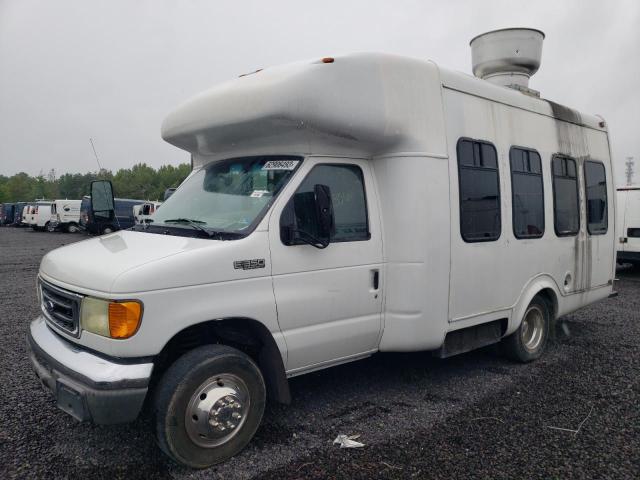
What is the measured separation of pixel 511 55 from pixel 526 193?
1.94 meters

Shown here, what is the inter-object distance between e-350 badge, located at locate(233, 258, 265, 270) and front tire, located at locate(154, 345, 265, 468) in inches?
22.8

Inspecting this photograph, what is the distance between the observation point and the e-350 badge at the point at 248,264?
360 centimetres

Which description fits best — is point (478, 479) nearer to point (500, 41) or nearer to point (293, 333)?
point (293, 333)

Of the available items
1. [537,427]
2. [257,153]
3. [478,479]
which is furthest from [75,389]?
[537,427]

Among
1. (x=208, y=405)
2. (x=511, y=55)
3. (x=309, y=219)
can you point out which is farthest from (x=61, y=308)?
(x=511, y=55)

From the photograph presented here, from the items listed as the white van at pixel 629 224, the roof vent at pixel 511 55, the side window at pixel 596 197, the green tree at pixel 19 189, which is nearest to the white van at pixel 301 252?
the roof vent at pixel 511 55

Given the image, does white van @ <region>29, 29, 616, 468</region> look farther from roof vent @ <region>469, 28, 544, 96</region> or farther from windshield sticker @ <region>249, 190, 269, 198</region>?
roof vent @ <region>469, 28, 544, 96</region>

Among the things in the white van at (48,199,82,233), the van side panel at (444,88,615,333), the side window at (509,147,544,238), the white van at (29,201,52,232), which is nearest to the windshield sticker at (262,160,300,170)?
the van side panel at (444,88,615,333)

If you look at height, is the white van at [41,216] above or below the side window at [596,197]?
above

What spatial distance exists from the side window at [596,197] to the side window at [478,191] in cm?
215

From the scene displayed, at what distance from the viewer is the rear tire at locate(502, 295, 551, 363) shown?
5770 mm

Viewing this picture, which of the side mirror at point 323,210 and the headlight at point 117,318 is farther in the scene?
the side mirror at point 323,210

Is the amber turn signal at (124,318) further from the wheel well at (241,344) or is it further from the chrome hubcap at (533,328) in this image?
the chrome hubcap at (533,328)

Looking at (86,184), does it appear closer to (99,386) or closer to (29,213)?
(29,213)
